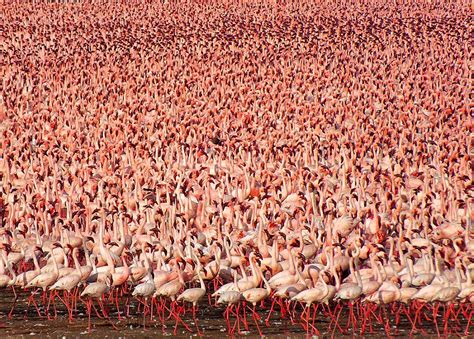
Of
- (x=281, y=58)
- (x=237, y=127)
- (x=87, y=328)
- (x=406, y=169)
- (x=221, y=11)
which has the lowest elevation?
(x=87, y=328)

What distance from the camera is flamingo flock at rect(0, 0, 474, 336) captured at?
1481cm

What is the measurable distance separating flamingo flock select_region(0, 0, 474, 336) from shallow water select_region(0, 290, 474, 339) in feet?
0.25

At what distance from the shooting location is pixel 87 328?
1456 cm

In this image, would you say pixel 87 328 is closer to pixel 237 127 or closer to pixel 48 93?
pixel 237 127

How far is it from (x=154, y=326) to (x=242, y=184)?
578 cm

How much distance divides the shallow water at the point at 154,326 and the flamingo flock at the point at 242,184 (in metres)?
0.08

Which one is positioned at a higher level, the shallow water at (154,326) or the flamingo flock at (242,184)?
the flamingo flock at (242,184)

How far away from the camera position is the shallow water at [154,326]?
14266 mm

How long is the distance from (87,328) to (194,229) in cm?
355

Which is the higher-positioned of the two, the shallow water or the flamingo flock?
the flamingo flock

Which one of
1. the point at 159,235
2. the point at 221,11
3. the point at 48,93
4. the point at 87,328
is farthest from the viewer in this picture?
the point at 221,11

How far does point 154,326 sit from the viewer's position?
14.7 m

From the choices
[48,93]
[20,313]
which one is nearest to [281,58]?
[48,93]

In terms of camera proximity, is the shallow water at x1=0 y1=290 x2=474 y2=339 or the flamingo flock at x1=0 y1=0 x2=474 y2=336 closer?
the shallow water at x1=0 y1=290 x2=474 y2=339
